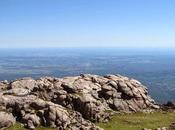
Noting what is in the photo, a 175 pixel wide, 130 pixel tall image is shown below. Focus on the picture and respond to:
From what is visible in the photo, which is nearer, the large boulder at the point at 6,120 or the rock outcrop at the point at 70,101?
the large boulder at the point at 6,120

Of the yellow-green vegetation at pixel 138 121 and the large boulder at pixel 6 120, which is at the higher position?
the large boulder at pixel 6 120

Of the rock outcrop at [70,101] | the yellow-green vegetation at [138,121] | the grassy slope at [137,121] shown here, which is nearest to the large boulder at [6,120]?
the rock outcrop at [70,101]

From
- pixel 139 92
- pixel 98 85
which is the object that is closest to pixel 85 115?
pixel 98 85

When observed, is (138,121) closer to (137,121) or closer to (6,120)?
(137,121)

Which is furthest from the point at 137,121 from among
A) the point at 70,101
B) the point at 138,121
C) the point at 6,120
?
the point at 6,120

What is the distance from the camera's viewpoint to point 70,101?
62125 mm

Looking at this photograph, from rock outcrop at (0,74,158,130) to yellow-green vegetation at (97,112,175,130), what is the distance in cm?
193

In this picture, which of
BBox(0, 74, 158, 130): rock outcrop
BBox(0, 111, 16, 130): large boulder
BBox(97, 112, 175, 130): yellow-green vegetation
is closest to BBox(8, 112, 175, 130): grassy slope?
BBox(97, 112, 175, 130): yellow-green vegetation

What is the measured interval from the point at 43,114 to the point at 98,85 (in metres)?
18.5

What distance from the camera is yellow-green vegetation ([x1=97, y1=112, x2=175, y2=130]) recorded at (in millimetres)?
58406

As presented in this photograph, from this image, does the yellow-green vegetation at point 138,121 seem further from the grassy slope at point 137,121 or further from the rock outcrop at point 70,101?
the rock outcrop at point 70,101

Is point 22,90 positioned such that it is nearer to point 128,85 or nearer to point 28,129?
point 28,129

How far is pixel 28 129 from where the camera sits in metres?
53.2

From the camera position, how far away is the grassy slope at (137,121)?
191ft
